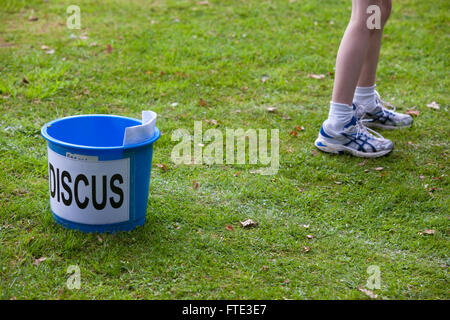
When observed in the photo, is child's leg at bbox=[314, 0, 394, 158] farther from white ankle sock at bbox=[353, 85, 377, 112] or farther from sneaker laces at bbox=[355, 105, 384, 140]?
white ankle sock at bbox=[353, 85, 377, 112]

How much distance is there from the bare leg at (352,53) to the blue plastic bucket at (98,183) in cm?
155

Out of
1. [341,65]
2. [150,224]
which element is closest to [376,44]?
[341,65]

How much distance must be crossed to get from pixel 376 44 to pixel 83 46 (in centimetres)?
312

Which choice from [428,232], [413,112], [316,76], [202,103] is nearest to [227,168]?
[202,103]

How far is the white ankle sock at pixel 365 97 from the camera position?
4.12 metres

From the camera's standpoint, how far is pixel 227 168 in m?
3.63

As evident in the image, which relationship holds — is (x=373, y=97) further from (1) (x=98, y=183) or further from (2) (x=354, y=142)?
(1) (x=98, y=183)

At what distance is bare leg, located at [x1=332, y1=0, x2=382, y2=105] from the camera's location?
Answer: 359 cm

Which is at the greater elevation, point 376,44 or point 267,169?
point 376,44

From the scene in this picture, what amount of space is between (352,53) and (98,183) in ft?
6.67

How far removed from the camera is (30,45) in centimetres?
554
